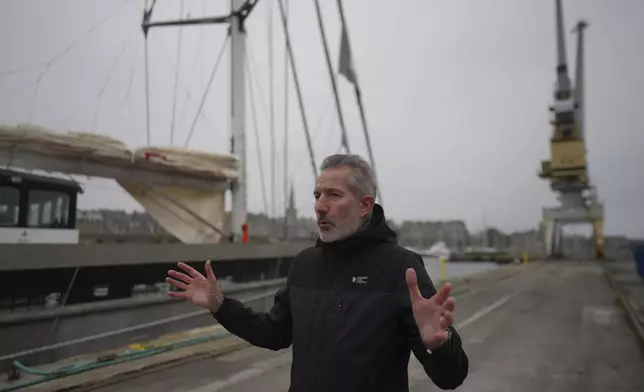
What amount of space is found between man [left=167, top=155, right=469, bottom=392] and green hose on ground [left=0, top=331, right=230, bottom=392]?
4.50 m

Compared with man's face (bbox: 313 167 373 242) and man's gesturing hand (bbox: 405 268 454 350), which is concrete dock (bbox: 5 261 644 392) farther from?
man's gesturing hand (bbox: 405 268 454 350)

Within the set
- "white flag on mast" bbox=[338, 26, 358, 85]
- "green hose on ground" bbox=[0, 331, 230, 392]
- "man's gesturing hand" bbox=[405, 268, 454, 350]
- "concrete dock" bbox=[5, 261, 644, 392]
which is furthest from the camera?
"white flag on mast" bbox=[338, 26, 358, 85]

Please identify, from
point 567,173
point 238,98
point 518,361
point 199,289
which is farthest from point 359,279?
point 567,173

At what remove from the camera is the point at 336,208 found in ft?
6.81

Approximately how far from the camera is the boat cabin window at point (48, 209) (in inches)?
316

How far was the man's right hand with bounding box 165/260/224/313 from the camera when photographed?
232cm

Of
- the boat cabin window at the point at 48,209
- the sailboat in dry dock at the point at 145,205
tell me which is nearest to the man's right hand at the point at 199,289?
the sailboat in dry dock at the point at 145,205

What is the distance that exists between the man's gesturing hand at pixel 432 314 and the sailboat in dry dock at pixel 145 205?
6.21 m

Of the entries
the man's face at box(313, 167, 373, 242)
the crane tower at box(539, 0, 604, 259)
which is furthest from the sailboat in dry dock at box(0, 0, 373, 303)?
the crane tower at box(539, 0, 604, 259)

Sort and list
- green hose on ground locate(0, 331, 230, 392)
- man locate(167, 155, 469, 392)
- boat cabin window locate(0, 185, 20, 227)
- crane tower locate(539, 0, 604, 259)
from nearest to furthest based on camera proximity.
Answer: man locate(167, 155, 469, 392) → green hose on ground locate(0, 331, 230, 392) → boat cabin window locate(0, 185, 20, 227) → crane tower locate(539, 0, 604, 259)

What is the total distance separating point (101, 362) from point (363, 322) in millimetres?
5338

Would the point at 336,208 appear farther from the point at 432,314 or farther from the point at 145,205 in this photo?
the point at 145,205

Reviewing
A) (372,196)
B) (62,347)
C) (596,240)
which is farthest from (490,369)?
(596,240)

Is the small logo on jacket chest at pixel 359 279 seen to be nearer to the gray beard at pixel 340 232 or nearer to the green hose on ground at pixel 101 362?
the gray beard at pixel 340 232
